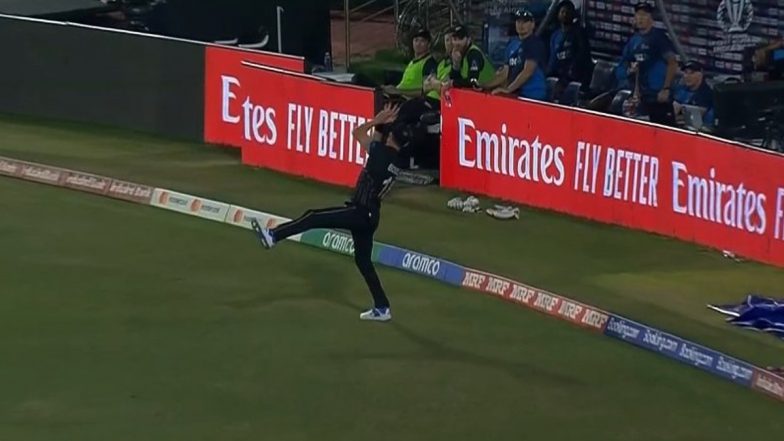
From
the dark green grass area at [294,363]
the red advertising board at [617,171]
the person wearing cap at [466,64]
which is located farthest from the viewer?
the person wearing cap at [466,64]

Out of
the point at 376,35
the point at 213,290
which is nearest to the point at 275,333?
the point at 213,290

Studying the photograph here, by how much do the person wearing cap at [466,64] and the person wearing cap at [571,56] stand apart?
7.59ft

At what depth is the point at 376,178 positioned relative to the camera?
1317 cm

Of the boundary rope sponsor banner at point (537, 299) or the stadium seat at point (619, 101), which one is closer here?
the boundary rope sponsor banner at point (537, 299)

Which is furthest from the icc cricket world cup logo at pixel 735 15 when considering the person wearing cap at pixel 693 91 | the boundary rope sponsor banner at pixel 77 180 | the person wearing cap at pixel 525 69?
the boundary rope sponsor banner at pixel 77 180

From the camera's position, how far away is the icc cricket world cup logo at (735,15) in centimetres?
2078

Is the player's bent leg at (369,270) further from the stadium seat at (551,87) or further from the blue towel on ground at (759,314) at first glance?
the stadium seat at (551,87)

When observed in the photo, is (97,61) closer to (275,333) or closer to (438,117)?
(438,117)

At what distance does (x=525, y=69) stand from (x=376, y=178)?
239 inches

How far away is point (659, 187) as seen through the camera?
53.8ft

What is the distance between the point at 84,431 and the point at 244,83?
1095 cm

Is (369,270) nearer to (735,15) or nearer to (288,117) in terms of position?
(288,117)

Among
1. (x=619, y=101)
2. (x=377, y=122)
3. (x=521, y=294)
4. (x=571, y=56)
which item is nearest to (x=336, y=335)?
(x=377, y=122)

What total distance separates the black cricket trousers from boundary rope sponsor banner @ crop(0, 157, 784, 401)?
127 centimetres
